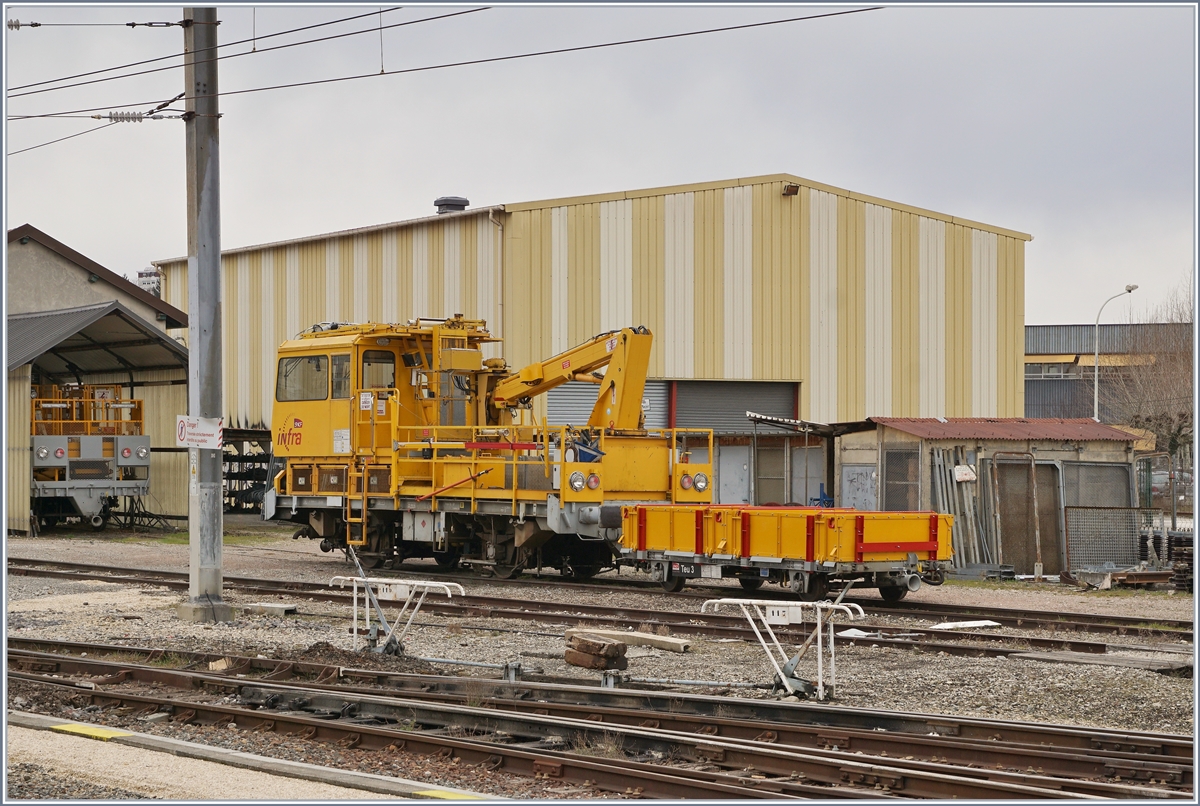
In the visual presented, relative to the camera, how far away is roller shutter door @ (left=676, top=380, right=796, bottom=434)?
3088cm

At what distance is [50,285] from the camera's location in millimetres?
34750

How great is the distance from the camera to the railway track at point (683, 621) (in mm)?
12922

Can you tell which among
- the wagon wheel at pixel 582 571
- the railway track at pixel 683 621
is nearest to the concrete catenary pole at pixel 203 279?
the railway track at pixel 683 621

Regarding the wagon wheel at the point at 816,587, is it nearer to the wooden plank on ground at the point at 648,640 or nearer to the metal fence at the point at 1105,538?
the wooden plank on ground at the point at 648,640

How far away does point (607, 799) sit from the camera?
7441 millimetres

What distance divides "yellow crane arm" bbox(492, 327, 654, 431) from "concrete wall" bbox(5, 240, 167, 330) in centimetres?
1712

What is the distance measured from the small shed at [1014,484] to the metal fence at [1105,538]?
2cm

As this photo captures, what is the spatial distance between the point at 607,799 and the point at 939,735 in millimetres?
2618

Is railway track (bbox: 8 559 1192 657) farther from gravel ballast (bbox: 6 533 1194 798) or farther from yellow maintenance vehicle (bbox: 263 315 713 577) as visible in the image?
yellow maintenance vehicle (bbox: 263 315 713 577)

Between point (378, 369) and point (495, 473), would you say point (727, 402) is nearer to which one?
point (378, 369)

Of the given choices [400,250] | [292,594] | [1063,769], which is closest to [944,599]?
[292,594]

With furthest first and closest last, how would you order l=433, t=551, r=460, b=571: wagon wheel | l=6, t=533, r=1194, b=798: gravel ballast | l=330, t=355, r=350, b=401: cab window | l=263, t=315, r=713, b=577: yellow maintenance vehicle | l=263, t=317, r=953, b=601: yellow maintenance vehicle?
l=433, t=551, r=460, b=571: wagon wheel < l=330, t=355, r=350, b=401: cab window < l=263, t=315, r=713, b=577: yellow maintenance vehicle < l=263, t=317, r=953, b=601: yellow maintenance vehicle < l=6, t=533, r=1194, b=798: gravel ballast

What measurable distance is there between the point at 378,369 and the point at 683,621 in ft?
25.5

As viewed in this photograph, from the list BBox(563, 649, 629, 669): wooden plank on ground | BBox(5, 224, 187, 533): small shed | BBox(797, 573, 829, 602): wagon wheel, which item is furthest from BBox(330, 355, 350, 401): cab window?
BBox(5, 224, 187, 533): small shed
